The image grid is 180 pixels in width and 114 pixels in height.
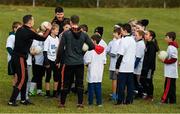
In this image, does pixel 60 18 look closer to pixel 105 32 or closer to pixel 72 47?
pixel 72 47

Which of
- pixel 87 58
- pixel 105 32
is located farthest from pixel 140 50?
pixel 105 32

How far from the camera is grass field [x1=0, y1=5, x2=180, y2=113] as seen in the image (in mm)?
12969

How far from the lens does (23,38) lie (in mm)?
13016

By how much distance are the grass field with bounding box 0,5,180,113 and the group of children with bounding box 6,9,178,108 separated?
43 cm

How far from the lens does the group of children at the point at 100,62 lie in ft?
42.1

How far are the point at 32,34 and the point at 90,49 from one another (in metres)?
1.48

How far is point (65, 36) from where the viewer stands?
1262cm

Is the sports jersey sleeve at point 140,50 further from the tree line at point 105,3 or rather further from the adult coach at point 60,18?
the tree line at point 105,3

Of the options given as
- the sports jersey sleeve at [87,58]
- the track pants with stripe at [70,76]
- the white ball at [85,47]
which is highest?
the white ball at [85,47]

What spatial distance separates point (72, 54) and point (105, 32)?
780 inches

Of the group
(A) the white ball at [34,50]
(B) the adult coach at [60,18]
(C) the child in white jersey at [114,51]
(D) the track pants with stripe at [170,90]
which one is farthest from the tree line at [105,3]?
(A) the white ball at [34,50]

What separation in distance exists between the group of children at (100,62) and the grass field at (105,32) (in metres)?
0.43

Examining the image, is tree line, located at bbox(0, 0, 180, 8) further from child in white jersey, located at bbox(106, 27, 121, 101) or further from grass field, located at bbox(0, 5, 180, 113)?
child in white jersey, located at bbox(106, 27, 121, 101)

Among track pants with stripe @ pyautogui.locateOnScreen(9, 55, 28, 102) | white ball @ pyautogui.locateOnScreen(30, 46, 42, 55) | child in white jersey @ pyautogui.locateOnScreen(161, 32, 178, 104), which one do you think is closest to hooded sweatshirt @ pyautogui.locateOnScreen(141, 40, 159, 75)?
child in white jersey @ pyautogui.locateOnScreen(161, 32, 178, 104)
